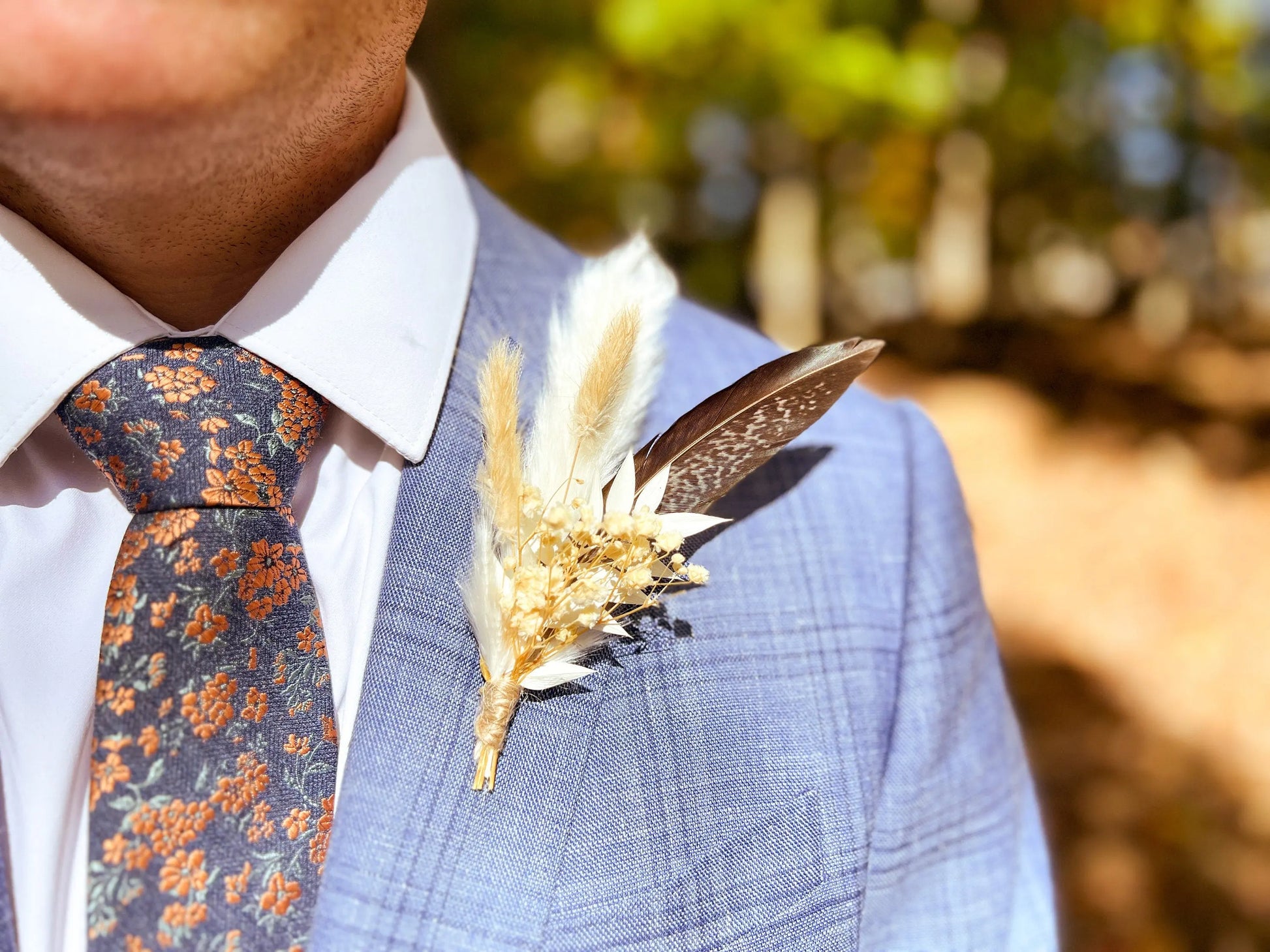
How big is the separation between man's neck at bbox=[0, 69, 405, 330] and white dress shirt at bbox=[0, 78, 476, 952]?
25mm

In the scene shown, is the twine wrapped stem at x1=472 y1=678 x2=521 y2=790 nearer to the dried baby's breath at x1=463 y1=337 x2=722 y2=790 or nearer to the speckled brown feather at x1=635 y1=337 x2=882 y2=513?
the dried baby's breath at x1=463 y1=337 x2=722 y2=790

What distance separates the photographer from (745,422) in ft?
2.83

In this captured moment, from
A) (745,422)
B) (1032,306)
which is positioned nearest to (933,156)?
(1032,306)

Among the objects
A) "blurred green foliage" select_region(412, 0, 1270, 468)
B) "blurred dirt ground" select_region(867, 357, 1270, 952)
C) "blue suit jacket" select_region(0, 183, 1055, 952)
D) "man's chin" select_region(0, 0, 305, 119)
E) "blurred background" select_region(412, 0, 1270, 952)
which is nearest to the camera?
"man's chin" select_region(0, 0, 305, 119)

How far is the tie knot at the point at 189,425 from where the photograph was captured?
2.76 ft

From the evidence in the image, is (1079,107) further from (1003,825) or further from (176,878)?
(176,878)

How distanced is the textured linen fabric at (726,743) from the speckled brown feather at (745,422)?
0.15 metres

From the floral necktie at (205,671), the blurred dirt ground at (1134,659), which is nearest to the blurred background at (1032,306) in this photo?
the blurred dirt ground at (1134,659)

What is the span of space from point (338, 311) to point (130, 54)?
28cm

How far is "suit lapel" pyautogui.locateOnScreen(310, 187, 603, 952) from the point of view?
2.59ft

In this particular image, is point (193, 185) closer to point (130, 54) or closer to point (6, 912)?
point (130, 54)

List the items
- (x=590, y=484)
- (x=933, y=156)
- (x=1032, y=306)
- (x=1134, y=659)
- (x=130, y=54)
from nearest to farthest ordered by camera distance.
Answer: (x=130, y=54), (x=590, y=484), (x=1134, y=659), (x=933, y=156), (x=1032, y=306)

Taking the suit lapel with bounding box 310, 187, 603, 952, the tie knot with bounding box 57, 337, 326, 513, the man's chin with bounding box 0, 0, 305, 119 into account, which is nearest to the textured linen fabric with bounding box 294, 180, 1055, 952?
the suit lapel with bounding box 310, 187, 603, 952

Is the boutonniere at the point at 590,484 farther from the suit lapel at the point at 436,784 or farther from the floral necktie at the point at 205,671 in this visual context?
the floral necktie at the point at 205,671
